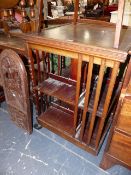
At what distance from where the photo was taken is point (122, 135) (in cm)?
99

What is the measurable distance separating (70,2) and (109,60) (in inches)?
178

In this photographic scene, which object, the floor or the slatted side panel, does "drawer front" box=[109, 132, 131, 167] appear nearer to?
the slatted side panel

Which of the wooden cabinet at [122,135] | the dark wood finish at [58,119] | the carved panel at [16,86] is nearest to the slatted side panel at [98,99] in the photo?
the wooden cabinet at [122,135]

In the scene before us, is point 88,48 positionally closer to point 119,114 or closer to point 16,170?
point 119,114

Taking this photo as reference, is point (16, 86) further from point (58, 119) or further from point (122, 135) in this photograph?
point (122, 135)

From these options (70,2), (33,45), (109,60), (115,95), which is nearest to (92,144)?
(115,95)

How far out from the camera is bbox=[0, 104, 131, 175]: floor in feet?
4.11

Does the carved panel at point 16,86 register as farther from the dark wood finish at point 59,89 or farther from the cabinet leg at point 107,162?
the cabinet leg at point 107,162

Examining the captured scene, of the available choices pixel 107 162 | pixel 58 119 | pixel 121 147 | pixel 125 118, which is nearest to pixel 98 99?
pixel 125 118

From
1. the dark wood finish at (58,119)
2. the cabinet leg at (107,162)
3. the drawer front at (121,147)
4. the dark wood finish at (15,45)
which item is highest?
the dark wood finish at (15,45)

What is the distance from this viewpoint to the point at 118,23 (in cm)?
76

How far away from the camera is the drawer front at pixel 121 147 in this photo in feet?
3.27

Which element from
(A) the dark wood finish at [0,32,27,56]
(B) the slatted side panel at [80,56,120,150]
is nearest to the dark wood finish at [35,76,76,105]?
(B) the slatted side panel at [80,56,120,150]

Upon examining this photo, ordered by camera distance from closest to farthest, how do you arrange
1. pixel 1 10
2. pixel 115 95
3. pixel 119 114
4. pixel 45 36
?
pixel 119 114, pixel 45 36, pixel 115 95, pixel 1 10
